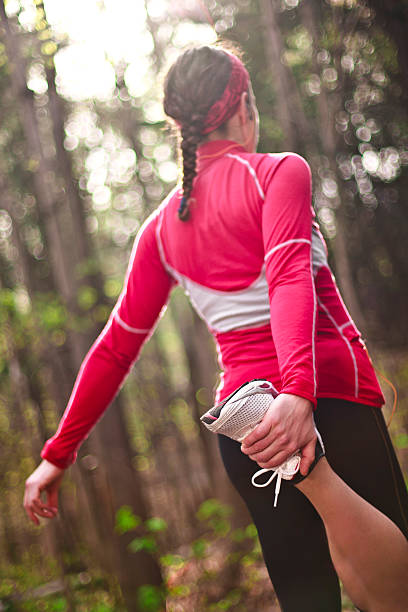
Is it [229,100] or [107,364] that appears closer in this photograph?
[229,100]

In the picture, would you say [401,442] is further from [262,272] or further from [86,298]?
[262,272]

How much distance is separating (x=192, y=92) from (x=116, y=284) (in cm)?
550

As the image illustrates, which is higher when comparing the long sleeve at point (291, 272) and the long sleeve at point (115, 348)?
the long sleeve at point (291, 272)

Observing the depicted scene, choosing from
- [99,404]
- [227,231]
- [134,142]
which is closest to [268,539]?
[99,404]

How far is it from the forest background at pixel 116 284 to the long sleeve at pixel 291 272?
7.43 feet

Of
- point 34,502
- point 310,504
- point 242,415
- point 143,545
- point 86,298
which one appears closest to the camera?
point 242,415

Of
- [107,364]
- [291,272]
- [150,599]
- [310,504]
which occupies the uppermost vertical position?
[291,272]

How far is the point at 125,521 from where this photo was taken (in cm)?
463

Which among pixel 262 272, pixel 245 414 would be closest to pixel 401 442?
pixel 262 272

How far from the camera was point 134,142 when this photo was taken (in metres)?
8.23

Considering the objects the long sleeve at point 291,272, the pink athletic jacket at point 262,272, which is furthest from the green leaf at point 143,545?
the long sleeve at point 291,272

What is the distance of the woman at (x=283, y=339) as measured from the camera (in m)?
1.31

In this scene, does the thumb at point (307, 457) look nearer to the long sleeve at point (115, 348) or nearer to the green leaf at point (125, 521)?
the long sleeve at point (115, 348)

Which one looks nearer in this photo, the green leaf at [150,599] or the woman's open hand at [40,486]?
the woman's open hand at [40,486]
